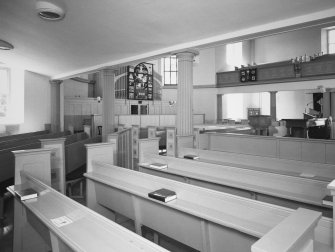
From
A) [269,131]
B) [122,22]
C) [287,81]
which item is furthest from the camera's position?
[287,81]

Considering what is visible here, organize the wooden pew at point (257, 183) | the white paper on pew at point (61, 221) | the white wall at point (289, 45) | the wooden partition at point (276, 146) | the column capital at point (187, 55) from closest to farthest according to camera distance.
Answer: the white paper on pew at point (61, 221) → the wooden pew at point (257, 183) → the wooden partition at point (276, 146) → the column capital at point (187, 55) → the white wall at point (289, 45)

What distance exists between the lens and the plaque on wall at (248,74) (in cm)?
1216

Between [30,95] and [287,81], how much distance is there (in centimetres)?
1100

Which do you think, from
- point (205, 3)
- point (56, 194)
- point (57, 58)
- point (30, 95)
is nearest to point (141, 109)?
point (30, 95)

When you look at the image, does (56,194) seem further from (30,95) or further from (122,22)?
(30,95)

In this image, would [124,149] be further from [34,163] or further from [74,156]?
[34,163]

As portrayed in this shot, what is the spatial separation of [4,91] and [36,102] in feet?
6.02

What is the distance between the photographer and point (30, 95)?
9.76 metres

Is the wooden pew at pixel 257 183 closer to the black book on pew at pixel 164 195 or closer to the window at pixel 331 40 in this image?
the black book on pew at pixel 164 195

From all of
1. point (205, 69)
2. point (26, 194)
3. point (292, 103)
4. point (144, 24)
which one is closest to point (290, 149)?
point (144, 24)

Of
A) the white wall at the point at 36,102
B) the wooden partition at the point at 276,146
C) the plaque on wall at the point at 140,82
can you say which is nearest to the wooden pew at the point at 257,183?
the wooden partition at the point at 276,146

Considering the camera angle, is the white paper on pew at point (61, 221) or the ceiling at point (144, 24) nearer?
the white paper on pew at point (61, 221)

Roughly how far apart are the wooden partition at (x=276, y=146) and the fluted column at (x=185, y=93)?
835 mm

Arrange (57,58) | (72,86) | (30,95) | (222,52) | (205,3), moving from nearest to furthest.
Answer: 1. (205,3)
2. (57,58)
3. (30,95)
4. (72,86)
5. (222,52)
